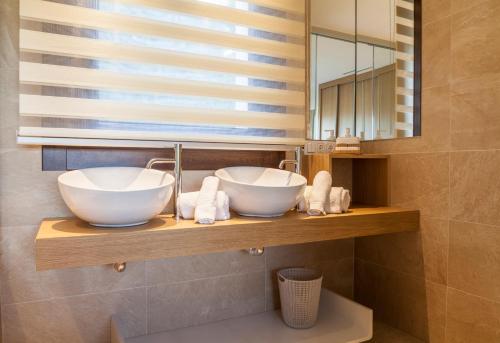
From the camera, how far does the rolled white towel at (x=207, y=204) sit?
1.26 metres

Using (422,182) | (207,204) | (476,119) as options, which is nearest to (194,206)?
(207,204)

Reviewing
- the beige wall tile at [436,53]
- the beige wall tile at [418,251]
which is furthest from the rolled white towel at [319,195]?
the beige wall tile at [436,53]

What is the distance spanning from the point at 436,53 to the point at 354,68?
1.56 feet

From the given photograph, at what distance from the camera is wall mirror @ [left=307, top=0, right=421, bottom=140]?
189 cm

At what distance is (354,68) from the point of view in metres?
1.99

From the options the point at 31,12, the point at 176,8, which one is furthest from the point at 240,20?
the point at 31,12

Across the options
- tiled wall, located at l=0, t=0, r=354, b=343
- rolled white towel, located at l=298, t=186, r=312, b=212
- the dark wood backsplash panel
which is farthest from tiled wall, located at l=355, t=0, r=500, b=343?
tiled wall, located at l=0, t=0, r=354, b=343

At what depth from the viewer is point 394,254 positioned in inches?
72.1

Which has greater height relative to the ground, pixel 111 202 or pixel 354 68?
pixel 354 68

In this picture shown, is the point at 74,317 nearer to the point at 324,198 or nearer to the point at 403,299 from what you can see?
the point at 324,198

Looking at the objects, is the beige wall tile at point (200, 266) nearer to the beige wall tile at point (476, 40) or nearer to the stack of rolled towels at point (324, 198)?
the stack of rolled towels at point (324, 198)

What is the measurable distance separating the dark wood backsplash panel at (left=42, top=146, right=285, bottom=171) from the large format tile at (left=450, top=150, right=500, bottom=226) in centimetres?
83

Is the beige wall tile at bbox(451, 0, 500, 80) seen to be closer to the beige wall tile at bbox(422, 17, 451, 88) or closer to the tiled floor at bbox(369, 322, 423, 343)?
the beige wall tile at bbox(422, 17, 451, 88)

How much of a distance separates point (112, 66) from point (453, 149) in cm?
154
